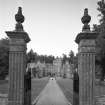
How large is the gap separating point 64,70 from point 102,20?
3343 inches

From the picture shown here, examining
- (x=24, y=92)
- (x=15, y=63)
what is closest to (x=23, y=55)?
(x=15, y=63)

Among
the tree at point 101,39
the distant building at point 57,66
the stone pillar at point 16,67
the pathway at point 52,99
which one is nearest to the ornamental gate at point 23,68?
the stone pillar at point 16,67

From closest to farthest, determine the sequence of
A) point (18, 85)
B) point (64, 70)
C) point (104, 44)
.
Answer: point (18, 85)
point (104, 44)
point (64, 70)

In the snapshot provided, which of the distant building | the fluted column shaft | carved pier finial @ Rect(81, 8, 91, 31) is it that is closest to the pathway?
the fluted column shaft

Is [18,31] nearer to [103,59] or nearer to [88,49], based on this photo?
[88,49]

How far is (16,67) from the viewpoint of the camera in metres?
7.28

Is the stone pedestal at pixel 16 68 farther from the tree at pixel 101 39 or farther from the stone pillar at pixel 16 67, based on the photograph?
the tree at pixel 101 39

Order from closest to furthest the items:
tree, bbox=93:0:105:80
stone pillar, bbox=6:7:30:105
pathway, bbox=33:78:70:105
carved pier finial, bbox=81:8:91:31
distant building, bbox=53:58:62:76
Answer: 1. stone pillar, bbox=6:7:30:105
2. carved pier finial, bbox=81:8:91:31
3. pathway, bbox=33:78:70:105
4. tree, bbox=93:0:105:80
5. distant building, bbox=53:58:62:76

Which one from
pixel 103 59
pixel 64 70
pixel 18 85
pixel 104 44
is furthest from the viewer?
pixel 64 70

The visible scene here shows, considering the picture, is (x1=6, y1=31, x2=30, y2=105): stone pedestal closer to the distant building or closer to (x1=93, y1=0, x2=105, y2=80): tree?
(x1=93, y1=0, x2=105, y2=80): tree

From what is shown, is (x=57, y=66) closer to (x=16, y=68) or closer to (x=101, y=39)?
(x=101, y=39)

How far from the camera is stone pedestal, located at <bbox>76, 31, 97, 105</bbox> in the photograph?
23.9 feet

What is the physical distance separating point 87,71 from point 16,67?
282 centimetres

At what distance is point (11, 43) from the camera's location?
7457 mm
